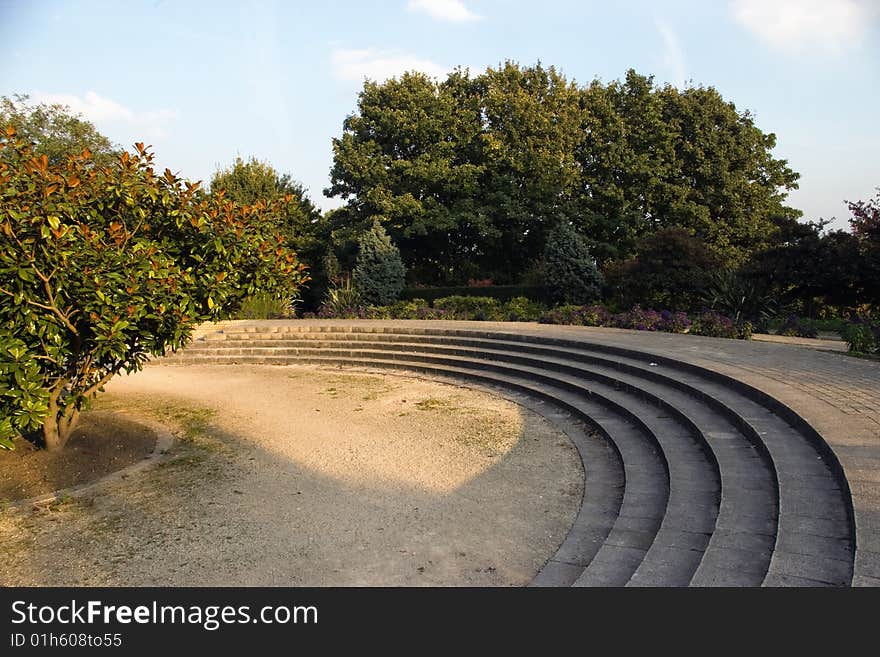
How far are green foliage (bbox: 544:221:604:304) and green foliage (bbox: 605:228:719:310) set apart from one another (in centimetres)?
273

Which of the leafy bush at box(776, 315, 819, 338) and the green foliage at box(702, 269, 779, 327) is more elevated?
the green foliage at box(702, 269, 779, 327)

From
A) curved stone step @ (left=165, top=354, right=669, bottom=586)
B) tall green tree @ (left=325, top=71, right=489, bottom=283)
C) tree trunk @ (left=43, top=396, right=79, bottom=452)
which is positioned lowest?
tree trunk @ (left=43, top=396, right=79, bottom=452)

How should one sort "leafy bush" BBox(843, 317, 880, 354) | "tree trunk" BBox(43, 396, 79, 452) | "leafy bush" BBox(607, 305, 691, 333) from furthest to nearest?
"leafy bush" BBox(607, 305, 691, 333) < "leafy bush" BBox(843, 317, 880, 354) < "tree trunk" BBox(43, 396, 79, 452)

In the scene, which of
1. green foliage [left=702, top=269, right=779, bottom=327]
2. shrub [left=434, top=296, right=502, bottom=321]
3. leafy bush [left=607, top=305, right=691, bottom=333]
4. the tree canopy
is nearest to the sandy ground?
leafy bush [left=607, top=305, right=691, bottom=333]

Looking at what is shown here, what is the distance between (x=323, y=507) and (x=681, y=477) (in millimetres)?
3559

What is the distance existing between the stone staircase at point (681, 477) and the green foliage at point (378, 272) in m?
11.9

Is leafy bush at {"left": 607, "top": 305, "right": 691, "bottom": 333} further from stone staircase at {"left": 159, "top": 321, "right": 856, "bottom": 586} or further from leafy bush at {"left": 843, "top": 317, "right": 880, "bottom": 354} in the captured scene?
leafy bush at {"left": 843, "top": 317, "right": 880, "bottom": 354}

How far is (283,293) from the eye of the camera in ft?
26.7

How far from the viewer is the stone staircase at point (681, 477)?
155 inches

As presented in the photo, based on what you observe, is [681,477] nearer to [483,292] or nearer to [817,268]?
[817,268]

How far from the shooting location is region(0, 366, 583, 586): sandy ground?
4.70 meters

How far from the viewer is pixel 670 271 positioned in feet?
56.5

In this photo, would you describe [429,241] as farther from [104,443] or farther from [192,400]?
[104,443]
